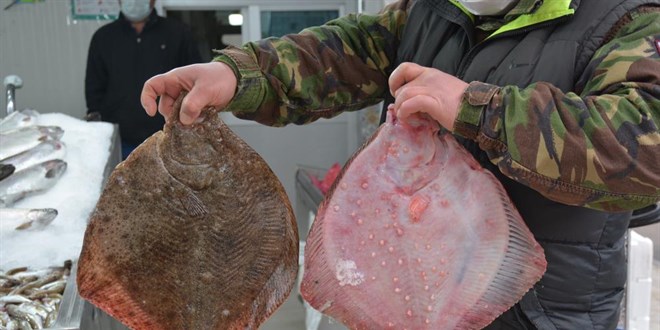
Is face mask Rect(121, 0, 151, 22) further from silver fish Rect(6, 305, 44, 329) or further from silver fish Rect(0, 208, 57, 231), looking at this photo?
silver fish Rect(6, 305, 44, 329)

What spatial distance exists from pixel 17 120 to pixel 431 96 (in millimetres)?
3912

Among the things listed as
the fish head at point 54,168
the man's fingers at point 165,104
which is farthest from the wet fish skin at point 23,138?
the man's fingers at point 165,104

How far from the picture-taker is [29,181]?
3.56m

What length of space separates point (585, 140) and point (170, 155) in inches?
34.1

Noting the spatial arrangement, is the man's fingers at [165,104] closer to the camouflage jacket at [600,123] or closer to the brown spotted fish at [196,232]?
the brown spotted fish at [196,232]

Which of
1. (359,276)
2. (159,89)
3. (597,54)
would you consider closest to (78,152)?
(159,89)

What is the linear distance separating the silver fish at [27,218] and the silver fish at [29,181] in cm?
32

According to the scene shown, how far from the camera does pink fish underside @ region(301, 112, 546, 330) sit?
1.48m

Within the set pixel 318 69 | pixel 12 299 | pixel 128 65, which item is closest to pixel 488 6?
pixel 318 69

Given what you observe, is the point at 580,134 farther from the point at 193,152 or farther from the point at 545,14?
the point at 193,152

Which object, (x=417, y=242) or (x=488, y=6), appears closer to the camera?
(x=417, y=242)

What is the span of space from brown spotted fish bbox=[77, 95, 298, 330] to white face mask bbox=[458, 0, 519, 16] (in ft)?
2.11

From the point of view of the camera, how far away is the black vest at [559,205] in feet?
5.22

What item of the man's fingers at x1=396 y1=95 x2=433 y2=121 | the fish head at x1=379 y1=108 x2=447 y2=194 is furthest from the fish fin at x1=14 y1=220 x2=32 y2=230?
the man's fingers at x1=396 y1=95 x2=433 y2=121
